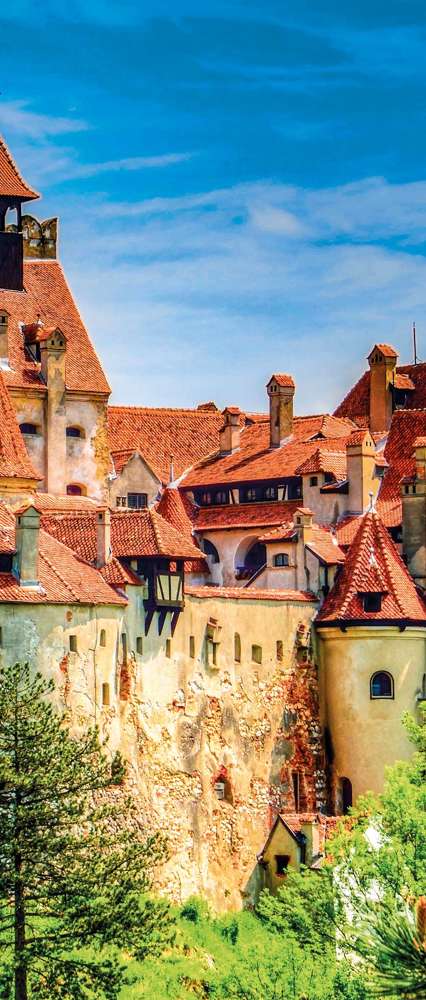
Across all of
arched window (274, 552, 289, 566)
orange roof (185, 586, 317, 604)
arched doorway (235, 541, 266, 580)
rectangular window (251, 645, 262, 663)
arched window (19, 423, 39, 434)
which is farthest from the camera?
arched doorway (235, 541, 266, 580)

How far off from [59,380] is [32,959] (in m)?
45.2

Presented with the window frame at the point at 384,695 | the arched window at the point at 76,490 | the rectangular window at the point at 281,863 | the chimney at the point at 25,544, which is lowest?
the rectangular window at the point at 281,863

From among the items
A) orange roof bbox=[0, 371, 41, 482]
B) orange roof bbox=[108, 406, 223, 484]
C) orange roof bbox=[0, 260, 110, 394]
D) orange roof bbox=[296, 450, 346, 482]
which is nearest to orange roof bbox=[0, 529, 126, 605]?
orange roof bbox=[0, 371, 41, 482]

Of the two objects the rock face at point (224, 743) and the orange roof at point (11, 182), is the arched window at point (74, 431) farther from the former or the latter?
the rock face at point (224, 743)

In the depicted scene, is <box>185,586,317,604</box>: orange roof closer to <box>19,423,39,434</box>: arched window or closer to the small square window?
the small square window

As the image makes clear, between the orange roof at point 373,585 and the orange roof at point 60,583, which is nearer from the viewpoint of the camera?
the orange roof at point 60,583

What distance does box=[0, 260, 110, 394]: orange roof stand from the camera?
3728 inches

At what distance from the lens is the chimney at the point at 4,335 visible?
3666 inches

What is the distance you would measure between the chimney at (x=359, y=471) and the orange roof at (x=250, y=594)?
28.1 ft

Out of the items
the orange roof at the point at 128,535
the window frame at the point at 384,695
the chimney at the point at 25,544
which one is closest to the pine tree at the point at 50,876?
the chimney at the point at 25,544

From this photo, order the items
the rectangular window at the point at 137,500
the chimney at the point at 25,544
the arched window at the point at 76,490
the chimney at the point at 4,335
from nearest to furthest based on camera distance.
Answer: the chimney at the point at 25,544, the chimney at the point at 4,335, the arched window at the point at 76,490, the rectangular window at the point at 137,500

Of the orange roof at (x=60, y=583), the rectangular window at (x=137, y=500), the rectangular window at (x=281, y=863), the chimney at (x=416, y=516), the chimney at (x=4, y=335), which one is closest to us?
the orange roof at (x=60, y=583)

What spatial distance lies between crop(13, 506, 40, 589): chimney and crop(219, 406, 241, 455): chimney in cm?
3564

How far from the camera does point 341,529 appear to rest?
8931 cm
